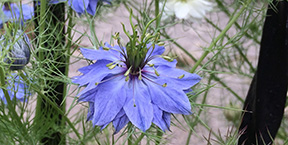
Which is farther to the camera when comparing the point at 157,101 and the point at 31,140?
the point at 31,140

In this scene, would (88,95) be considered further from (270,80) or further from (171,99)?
(270,80)

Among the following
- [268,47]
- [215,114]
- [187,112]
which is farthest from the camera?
[215,114]

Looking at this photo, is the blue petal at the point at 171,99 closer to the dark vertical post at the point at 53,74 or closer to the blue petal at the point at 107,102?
the blue petal at the point at 107,102

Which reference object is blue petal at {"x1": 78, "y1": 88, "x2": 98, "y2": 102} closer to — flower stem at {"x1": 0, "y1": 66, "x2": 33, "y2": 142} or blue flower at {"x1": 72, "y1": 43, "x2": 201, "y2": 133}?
blue flower at {"x1": 72, "y1": 43, "x2": 201, "y2": 133}

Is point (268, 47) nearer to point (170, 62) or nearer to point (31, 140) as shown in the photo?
point (170, 62)

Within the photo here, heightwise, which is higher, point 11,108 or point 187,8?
point 187,8

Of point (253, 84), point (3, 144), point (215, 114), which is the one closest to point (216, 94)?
point (215, 114)

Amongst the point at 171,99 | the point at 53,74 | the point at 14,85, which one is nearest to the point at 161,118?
the point at 171,99
